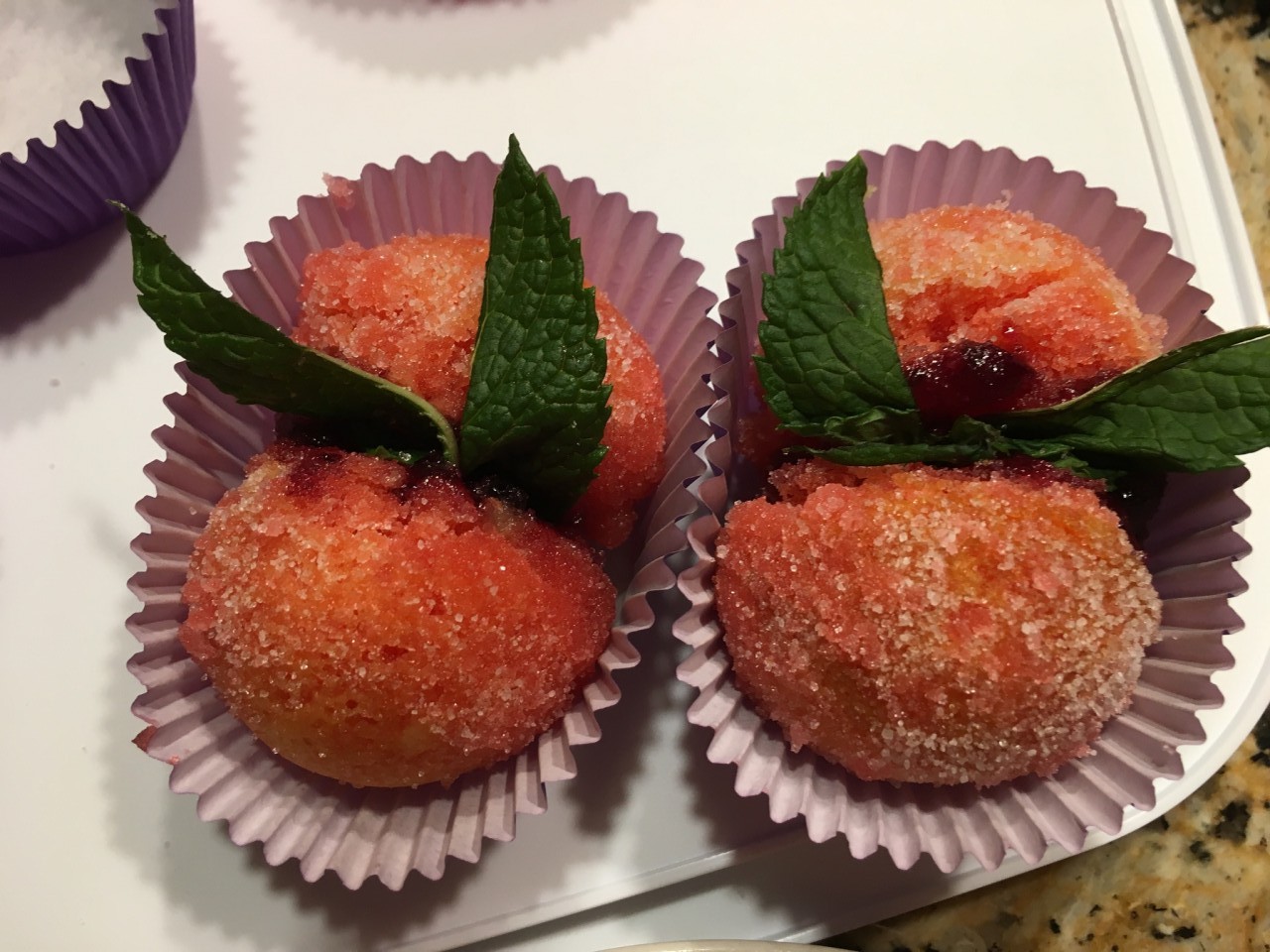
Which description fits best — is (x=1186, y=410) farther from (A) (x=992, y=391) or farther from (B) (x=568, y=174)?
(B) (x=568, y=174)

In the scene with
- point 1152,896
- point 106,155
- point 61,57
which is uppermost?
point 61,57

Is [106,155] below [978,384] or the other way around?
the other way around

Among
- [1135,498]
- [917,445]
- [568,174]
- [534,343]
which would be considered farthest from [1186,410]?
[568,174]

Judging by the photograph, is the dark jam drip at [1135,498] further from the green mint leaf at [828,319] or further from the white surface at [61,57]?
the white surface at [61,57]

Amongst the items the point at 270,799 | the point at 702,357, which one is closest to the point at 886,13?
the point at 702,357

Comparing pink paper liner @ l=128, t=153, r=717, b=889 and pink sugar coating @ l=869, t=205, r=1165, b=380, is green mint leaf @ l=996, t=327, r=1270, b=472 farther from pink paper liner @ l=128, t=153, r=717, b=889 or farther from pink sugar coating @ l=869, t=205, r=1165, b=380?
pink paper liner @ l=128, t=153, r=717, b=889

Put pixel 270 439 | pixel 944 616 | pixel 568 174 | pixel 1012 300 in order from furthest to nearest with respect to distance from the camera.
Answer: pixel 568 174 → pixel 270 439 → pixel 1012 300 → pixel 944 616

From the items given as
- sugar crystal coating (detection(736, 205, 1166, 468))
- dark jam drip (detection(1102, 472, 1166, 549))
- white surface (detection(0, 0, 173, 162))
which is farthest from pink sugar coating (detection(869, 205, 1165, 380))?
white surface (detection(0, 0, 173, 162))
